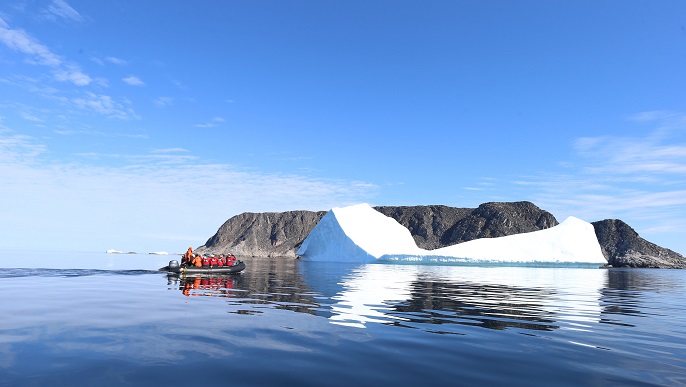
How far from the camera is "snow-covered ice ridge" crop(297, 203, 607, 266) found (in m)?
61.6

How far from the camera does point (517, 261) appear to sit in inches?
2387

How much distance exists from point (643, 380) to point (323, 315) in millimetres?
8131

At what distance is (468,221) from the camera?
169 metres

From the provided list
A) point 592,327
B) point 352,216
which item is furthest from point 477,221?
point 592,327

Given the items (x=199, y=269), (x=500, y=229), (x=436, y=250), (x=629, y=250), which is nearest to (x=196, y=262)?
(x=199, y=269)

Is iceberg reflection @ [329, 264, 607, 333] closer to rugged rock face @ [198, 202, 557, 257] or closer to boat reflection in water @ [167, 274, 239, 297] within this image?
boat reflection in water @ [167, 274, 239, 297]

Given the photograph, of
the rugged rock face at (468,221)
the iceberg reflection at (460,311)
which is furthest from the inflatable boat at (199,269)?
the rugged rock face at (468,221)

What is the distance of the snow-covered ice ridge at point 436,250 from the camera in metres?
61.6

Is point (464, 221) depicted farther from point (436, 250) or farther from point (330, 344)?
point (330, 344)

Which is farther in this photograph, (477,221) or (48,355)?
(477,221)

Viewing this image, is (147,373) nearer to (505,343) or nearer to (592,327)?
(505,343)

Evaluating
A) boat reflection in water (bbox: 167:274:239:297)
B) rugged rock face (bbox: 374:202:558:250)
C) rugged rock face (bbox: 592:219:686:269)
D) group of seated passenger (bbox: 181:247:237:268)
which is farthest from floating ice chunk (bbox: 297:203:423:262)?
rugged rock face (bbox: 592:219:686:269)

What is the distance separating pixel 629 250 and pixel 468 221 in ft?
177

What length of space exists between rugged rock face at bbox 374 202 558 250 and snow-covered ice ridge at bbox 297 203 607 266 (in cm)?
9014
